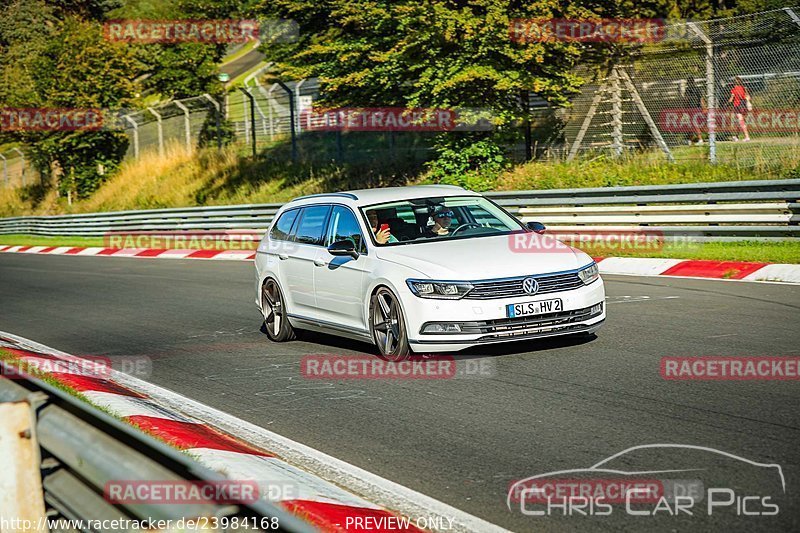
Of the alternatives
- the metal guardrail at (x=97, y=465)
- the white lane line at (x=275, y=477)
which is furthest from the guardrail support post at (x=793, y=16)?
the metal guardrail at (x=97, y=465)

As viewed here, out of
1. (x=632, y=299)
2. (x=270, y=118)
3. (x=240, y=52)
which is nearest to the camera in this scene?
(x=632, y=299)

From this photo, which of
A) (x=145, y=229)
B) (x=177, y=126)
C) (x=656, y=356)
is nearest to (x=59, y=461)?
(x=656, y=356)

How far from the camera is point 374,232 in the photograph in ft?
34.3

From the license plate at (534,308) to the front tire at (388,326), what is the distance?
976 millimetres

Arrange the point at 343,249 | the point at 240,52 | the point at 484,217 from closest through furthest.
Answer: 1. the point at 343,249
2. the point at 484,217
3. the point at 240,52

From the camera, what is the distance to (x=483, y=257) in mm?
9539

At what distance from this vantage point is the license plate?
9.12 meters

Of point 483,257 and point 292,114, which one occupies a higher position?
point 292,114

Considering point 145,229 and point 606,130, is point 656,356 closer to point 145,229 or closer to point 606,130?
point 606,130

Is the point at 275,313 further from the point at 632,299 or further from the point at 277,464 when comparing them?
the point at 277,464

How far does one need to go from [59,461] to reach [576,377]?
4.99 meters

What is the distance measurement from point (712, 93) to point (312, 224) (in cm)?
1089
